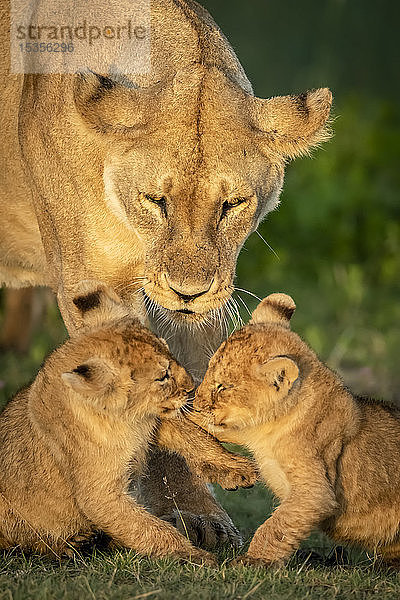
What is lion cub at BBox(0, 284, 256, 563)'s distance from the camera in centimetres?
463

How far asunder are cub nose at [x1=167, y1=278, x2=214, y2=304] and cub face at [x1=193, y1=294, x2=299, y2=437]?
0.26 m

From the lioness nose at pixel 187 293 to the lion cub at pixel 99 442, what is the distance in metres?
0.23

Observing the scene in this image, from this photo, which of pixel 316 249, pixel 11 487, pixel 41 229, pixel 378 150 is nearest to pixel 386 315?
pixel 316 249

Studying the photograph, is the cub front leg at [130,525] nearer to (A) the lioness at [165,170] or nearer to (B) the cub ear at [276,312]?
(A) the lioness at [165,170]

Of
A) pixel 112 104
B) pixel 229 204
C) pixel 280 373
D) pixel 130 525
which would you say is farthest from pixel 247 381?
pixel 112 104

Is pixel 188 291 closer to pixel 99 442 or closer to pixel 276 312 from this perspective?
pixel 276 312

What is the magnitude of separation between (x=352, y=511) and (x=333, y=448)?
308 millimetres

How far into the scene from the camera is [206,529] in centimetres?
534

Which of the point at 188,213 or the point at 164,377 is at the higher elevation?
the point at 188,213

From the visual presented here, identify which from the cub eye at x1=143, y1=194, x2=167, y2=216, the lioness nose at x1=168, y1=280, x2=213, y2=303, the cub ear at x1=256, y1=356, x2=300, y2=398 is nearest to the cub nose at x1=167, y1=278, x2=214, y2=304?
the lioness nose at x1=168, y1=280, x2=213, y2=303

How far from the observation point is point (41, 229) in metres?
5.59

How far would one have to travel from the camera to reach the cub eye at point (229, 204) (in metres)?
5.06

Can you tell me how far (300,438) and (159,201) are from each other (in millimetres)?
1247

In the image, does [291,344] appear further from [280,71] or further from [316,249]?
[280,71]
